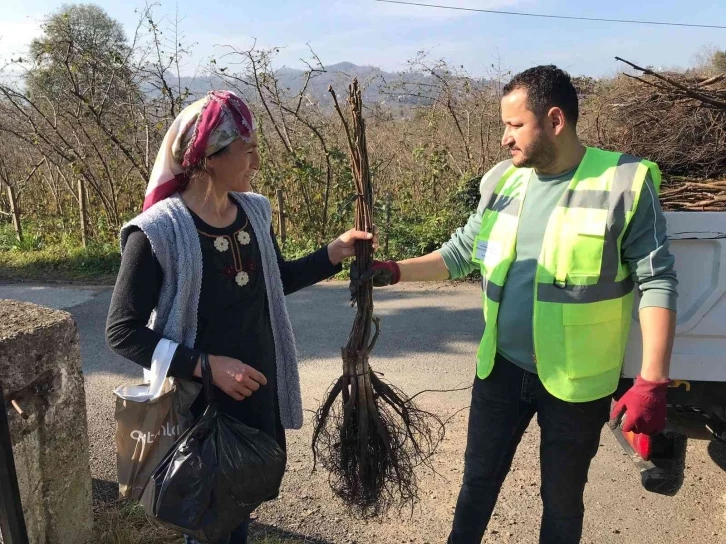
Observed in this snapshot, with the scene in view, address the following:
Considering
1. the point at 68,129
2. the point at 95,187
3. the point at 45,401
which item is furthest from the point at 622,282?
the point at 68,129

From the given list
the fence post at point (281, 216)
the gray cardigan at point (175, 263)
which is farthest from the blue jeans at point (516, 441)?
the fence post at point (281, 216)

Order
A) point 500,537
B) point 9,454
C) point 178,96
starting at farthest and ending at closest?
point 178,96 → point 500,537 → point 9,454

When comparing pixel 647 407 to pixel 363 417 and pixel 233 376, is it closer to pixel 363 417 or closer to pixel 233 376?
pixel 363 417

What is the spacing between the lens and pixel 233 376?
172 cm

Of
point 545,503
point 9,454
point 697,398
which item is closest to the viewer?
point 9,454

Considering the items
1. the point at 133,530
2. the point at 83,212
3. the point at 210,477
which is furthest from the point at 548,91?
the point at 83,212

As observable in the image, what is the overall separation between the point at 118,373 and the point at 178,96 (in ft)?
16.7

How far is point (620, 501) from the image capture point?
3.00 m

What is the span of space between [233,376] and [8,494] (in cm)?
60

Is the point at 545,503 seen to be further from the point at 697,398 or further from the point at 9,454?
the point at 9,454

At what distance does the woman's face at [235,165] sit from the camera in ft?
5.86

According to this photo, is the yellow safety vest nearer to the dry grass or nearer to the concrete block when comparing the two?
the dry grass

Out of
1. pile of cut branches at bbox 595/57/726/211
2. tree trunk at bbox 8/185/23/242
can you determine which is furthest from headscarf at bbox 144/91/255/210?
tree trunk at bbox 8/185/23/242

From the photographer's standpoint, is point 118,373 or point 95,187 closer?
point 118,373
